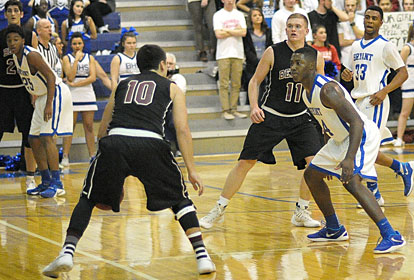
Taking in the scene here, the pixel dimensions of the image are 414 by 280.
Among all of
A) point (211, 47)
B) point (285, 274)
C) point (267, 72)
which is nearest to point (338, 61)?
point (211, 47)

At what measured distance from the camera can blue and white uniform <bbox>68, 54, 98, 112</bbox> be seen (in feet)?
43.0

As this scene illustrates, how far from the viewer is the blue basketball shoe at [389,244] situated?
19.0 ft

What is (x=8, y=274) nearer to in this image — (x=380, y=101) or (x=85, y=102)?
(x=380, y=101)

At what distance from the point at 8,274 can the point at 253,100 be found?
2663 mm

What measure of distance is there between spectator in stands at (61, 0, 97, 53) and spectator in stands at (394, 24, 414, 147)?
18.4ft

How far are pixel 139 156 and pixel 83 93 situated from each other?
26.2 ft

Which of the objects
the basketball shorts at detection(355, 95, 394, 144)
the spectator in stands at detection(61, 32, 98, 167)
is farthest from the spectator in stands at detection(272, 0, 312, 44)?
the basketball shorts at detection(355, 95, 394, 144)

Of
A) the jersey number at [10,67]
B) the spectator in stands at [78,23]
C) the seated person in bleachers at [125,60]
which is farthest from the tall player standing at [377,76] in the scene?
the spectator in stands at [78,23]

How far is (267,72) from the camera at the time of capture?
282 inches

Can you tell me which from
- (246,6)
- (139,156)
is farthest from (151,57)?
(246,6)

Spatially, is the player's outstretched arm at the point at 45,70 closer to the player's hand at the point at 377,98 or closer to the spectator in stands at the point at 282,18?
the player's hand at the point at 377,98

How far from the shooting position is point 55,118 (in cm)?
945

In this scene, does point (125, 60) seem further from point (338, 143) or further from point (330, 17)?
point (338, 143)

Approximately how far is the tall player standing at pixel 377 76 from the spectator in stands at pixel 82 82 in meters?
5.83
